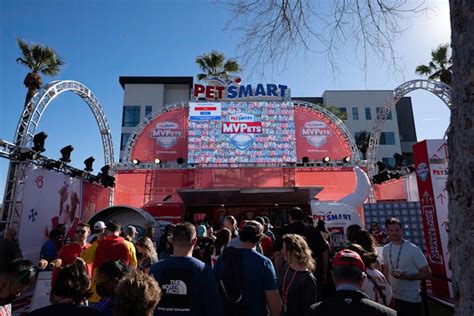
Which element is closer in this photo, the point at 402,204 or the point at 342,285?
the point at 342,285

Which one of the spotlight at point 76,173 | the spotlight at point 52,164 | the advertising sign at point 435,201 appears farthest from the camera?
the spotlight at point 76,173

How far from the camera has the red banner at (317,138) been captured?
1834 cm

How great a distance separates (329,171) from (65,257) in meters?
15.3

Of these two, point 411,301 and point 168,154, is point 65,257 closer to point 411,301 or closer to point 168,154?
point 411,301

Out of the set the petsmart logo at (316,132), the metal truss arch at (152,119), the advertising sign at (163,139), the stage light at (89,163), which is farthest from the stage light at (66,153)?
the petsmart logo at (316,132)

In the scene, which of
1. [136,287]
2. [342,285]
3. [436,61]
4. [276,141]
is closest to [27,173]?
[136,287]

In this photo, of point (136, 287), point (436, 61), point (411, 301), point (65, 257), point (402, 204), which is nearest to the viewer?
point (136, 287)

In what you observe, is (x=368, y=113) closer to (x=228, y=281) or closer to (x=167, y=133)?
(x=167, y=133)

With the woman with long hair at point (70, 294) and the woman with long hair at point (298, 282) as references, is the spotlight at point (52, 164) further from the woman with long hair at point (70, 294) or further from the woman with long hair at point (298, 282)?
the woman with long hair at point (298, 282)

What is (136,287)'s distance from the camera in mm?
1894

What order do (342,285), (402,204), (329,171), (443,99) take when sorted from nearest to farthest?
(342,285) < (402,204) < (443,99) < (329,171)

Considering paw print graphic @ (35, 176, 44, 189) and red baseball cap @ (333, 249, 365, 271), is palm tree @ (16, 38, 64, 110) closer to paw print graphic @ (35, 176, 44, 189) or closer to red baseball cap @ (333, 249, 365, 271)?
paw print graphic @ (35, 176, 44, 189)

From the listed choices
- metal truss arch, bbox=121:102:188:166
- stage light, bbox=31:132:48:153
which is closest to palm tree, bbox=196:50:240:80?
metal truss arch, bbox=121:102:188:166

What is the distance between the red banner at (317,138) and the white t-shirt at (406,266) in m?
14.4
